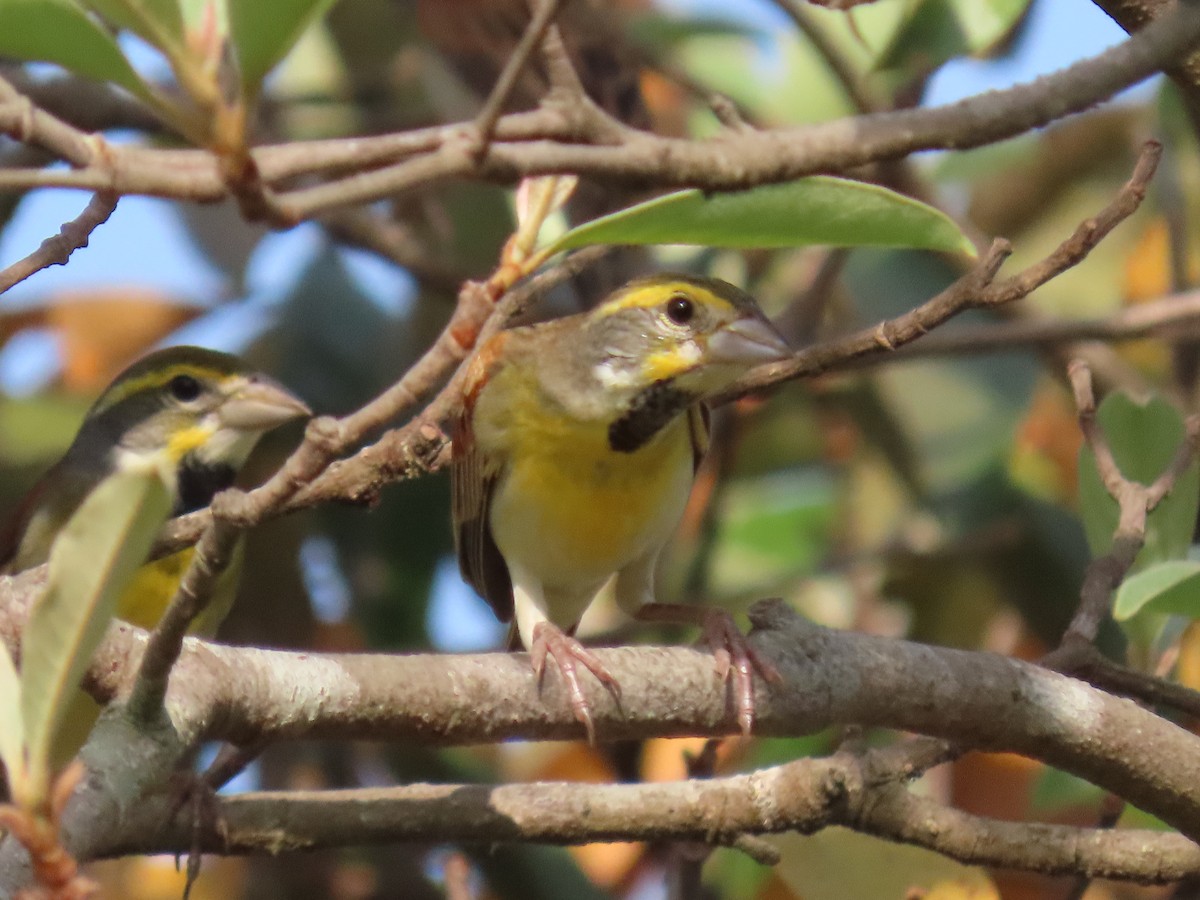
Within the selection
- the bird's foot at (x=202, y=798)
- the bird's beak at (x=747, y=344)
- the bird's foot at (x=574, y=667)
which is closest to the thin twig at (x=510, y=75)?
the bird's foot at (x=574, y=667)

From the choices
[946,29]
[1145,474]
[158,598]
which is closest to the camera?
Result: [1145,474]

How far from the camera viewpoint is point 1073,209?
17.7 feet

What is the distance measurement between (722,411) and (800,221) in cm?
252

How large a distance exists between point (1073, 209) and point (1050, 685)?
133 inches

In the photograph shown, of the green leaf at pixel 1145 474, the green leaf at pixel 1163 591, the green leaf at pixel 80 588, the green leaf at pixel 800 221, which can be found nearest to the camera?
the green leaf at pixel 80 588

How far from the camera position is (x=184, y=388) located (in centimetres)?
429

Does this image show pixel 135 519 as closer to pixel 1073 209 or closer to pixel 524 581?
pixel 524 581

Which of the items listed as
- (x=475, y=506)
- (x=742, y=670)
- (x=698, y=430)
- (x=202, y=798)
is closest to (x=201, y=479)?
(x=475, y=506)

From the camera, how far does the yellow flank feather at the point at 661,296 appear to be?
121 inches

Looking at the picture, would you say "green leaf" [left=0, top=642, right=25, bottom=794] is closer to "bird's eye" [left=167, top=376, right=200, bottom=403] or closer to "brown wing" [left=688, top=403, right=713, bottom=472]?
"brown wing" [left=688, top=403, right=713, bottom=472]

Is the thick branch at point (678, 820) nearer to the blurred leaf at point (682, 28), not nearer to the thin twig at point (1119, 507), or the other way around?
the thin twig at point (1119, 507)

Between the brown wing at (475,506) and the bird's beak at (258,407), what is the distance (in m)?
0.57

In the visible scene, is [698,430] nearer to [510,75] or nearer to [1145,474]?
[1145,474]

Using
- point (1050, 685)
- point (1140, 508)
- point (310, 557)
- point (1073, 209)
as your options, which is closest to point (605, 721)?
point (1050, 685)
